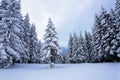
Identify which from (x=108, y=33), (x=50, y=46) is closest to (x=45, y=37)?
(x=50, y=46)

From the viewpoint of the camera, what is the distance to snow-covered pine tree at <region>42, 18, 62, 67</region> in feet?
98.4

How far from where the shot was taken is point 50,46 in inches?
1206

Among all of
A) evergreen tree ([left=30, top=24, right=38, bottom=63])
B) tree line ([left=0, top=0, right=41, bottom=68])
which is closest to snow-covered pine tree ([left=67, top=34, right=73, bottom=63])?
evergreen tree ([left=30, top=24, right=38, bottom=63])

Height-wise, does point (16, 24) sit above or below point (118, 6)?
below

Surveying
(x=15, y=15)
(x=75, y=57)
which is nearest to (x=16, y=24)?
(x=15, y=15)

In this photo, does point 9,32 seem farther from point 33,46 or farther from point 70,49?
point 70,49

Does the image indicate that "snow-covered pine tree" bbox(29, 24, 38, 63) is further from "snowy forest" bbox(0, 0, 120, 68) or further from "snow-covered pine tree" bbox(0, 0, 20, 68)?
"snow-covered pine tree" bbox(0, 0, 20, 68)

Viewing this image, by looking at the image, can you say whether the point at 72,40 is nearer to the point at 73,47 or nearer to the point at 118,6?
the point at 73,47

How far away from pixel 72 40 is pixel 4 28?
4373 centimetres

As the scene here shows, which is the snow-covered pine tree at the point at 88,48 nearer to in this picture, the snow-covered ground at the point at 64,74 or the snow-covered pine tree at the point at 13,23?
the snow-covered pine tree at the point at 13,23

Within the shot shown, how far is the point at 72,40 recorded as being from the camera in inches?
2655

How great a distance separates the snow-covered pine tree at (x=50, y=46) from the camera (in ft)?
98.4

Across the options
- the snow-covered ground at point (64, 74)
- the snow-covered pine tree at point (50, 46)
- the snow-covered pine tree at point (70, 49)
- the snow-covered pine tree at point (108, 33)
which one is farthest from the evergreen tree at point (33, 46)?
the snow-covered ground at point (64, 74)

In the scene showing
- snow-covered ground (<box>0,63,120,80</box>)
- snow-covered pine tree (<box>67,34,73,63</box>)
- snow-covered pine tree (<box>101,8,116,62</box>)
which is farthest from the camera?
A: snow-covered pine tree (<box>67,34,73,63</box>)
